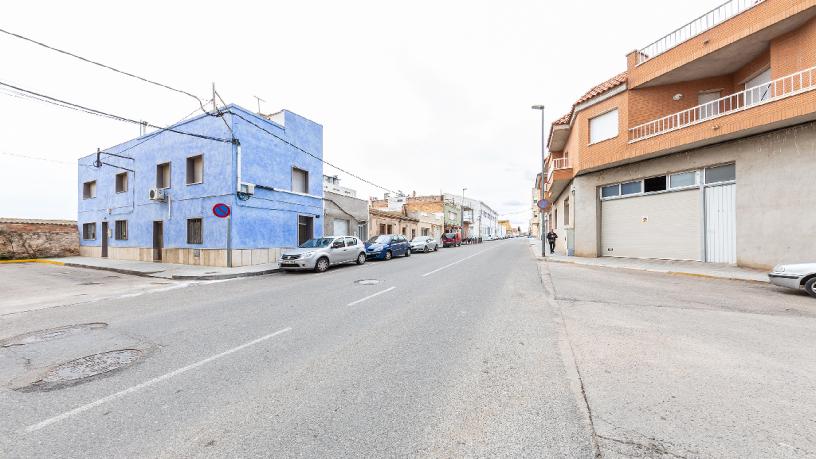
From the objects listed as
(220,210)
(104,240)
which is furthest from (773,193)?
(104,240)

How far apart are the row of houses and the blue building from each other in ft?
0.17

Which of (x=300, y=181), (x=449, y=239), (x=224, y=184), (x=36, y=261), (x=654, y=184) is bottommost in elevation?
(x=36, y=261)

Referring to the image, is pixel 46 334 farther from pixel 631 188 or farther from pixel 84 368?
pixel 631 188

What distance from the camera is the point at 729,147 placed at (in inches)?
486

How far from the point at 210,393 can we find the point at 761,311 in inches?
369

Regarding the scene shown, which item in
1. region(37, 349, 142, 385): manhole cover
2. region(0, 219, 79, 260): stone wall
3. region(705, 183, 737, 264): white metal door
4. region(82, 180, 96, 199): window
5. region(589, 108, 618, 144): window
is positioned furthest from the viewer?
region(82, 180, 96, 199): window

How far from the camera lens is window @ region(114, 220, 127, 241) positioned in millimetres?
20500

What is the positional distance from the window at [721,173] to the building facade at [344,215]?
19.4 metres

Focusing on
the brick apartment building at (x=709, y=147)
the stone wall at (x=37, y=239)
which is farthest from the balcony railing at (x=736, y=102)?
the stone wall at (x=37, y=239)

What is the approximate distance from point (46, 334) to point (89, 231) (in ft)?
82.1

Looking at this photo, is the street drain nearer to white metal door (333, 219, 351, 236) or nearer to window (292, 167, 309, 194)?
window (292, 167, 309, 194)

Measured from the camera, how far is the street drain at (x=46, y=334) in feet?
16.4

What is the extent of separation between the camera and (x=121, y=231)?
20750 mm

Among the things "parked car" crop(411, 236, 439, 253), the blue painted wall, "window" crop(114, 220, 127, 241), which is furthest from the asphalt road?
"parked car" crop(411, 236, 439, 253)
